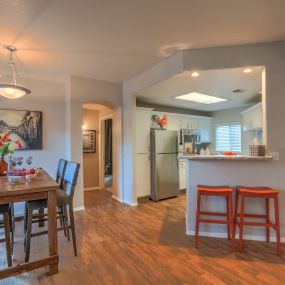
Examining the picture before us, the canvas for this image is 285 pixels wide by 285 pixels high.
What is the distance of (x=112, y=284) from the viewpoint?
1882 millimetres

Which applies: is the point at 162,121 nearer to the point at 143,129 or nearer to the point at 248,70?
the point at 143,129

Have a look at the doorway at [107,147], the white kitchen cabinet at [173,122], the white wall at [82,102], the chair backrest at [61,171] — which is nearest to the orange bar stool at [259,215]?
the chair backrest at [61,171]

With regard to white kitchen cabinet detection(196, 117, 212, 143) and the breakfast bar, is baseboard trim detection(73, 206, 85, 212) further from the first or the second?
white kitchen cabinet detection(196, 117, 212, 143)

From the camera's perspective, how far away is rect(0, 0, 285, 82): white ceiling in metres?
2.01

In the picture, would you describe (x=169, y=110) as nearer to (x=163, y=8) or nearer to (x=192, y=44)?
(x=192, y=44)

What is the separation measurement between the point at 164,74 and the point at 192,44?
66 cm

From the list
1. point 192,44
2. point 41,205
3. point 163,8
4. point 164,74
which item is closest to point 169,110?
point 164,74

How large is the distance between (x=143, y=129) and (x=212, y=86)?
1743 millimetres

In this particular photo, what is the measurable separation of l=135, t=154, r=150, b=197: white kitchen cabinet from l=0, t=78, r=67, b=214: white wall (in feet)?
5.30

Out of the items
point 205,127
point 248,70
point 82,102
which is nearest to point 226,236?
point 248,70

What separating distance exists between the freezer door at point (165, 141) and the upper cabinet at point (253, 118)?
1768 mm

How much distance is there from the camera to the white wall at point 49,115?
3799mm

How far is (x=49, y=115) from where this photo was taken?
3.95 metres

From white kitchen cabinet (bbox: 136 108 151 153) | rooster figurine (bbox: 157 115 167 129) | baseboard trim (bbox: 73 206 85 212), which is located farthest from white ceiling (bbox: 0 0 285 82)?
baseboard trim (bbox: 73 206 85 212)
